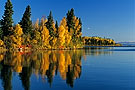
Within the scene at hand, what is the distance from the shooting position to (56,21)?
98.7 m

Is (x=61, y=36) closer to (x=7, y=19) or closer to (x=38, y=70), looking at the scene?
(x=7, y=19)

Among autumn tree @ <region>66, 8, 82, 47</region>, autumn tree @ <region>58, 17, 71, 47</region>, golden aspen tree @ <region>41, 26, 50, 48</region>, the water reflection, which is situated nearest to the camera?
the water reflection

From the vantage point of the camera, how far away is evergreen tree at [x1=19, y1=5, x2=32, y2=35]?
8164cm

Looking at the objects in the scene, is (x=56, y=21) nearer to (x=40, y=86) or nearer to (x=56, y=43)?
(x=56, y=43)

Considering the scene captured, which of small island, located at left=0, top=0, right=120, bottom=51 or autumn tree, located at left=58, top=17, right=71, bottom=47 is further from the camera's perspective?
autumn tree, located at left=58, top=17, right=71, bottom=47

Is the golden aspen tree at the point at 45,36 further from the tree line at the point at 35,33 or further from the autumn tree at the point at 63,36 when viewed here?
the autumn tree at the point at 63,36

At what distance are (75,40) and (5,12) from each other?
3531cm

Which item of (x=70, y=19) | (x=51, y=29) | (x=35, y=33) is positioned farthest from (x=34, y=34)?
(x=70, y=19)

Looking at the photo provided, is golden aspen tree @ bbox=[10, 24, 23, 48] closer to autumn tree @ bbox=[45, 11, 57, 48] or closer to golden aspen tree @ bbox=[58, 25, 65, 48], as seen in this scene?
autumn tree @ bbox=[45, 11, 57, 48]

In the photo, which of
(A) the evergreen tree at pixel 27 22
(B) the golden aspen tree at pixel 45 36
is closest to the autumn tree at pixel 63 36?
(B) the golden aspen tree at pixel 45 36

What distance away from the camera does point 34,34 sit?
80250mm

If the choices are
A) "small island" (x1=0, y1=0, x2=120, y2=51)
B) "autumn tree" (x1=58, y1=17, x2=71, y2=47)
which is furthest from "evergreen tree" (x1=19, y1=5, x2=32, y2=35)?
"autumn tree" (x1=58, y1=17, x2=71, y2=47)

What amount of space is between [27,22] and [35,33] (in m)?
5.86

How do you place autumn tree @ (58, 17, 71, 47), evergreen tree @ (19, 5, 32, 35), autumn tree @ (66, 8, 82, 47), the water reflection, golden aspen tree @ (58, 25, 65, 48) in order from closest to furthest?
1. the water reflection
2. evergreen tree @ (19, 5, 32, 35)
3. golden aspen tree @ (58, 25, 65, 48)
4. autumn tree @ (58, 17, 71, 47)
5. autumn tree @ (66, 8, 82, 47)
